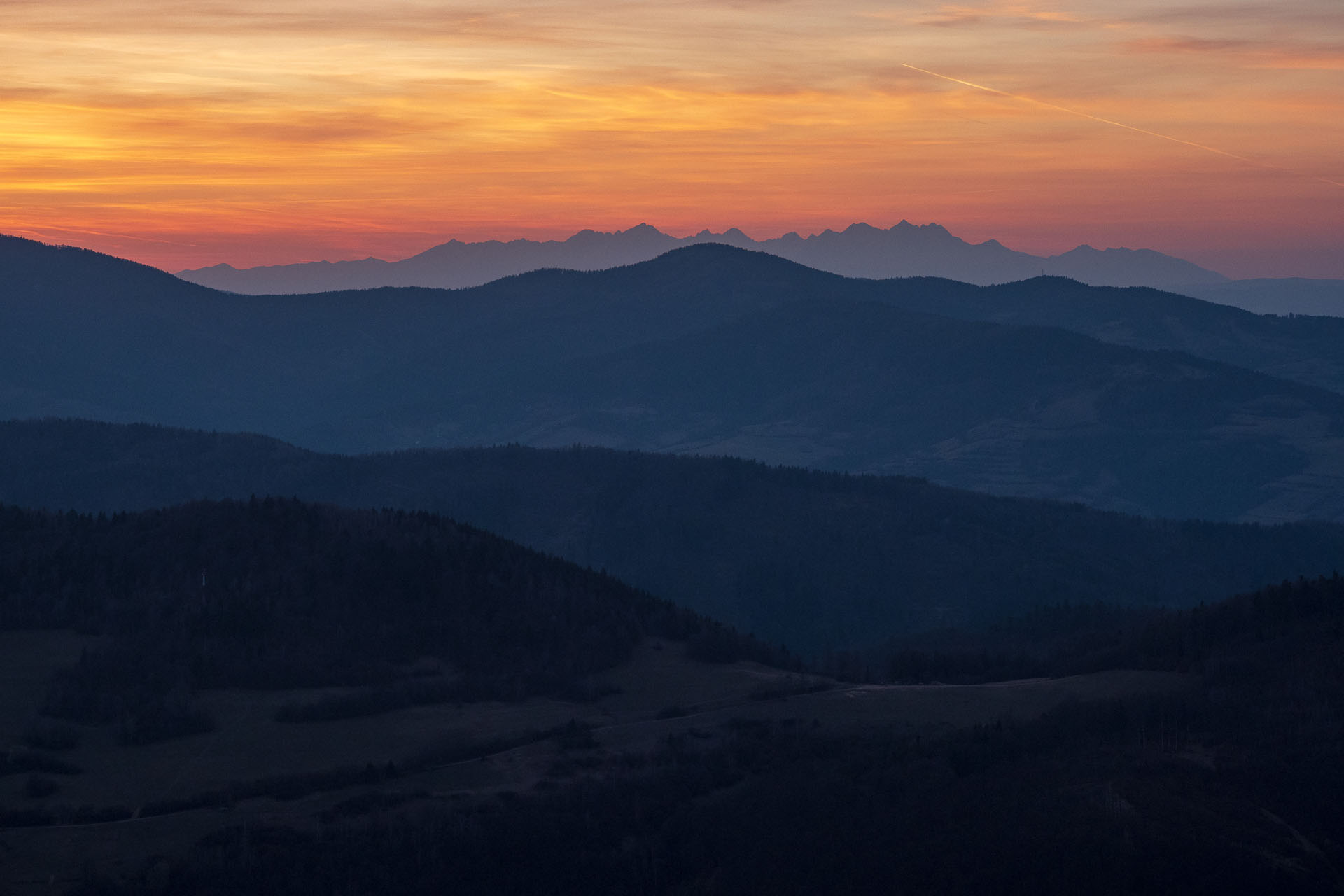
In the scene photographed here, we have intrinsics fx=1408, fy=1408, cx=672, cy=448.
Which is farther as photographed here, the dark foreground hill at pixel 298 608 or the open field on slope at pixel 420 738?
the dark foreground hill at pixel 298 608

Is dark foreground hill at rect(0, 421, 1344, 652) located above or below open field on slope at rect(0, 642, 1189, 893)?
below

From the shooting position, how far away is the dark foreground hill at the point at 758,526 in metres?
143

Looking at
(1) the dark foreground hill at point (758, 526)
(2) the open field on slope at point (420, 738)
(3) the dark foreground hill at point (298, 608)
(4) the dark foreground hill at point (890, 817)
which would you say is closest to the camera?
(4) the dark foreground hill at point (890, 817)

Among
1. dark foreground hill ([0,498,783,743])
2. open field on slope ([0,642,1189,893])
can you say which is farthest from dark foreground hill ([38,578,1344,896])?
dark foreground hill ([0,498,783,743])

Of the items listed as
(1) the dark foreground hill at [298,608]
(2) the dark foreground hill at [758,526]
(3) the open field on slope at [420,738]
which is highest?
(1) the dark foreground hill at [298,608]

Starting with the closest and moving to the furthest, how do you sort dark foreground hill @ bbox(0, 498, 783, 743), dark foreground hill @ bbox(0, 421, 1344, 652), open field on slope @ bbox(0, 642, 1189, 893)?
1. open field on slope @ bbox(0, 642, 1189, 893)
2. dark foreground hill @ bbox(0, 498, 783, 743)
3. dark foreground hill @ bbox(0, 421, 1344, 652)

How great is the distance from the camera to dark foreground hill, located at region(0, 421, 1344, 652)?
143000 millimetres

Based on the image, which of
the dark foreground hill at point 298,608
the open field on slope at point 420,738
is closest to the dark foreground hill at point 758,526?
the dark foreground hill at point 298,608

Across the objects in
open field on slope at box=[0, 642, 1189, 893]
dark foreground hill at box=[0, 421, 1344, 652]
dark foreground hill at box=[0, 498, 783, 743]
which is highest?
Answer: dark foreground hill at box=[0, 498, 783, 743]

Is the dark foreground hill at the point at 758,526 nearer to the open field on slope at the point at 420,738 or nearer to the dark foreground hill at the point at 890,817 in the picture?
the open field on slope at the point at 420,738

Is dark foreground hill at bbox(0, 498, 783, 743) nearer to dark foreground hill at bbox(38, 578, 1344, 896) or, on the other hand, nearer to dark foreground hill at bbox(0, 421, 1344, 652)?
dark foreground hill at bbox(38, 578, 1344, 896)

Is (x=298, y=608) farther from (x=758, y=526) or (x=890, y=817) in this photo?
(x=758, y=526)

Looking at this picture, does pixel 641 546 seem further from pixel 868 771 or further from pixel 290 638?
pixel 868 771

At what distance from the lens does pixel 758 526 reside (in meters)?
160
